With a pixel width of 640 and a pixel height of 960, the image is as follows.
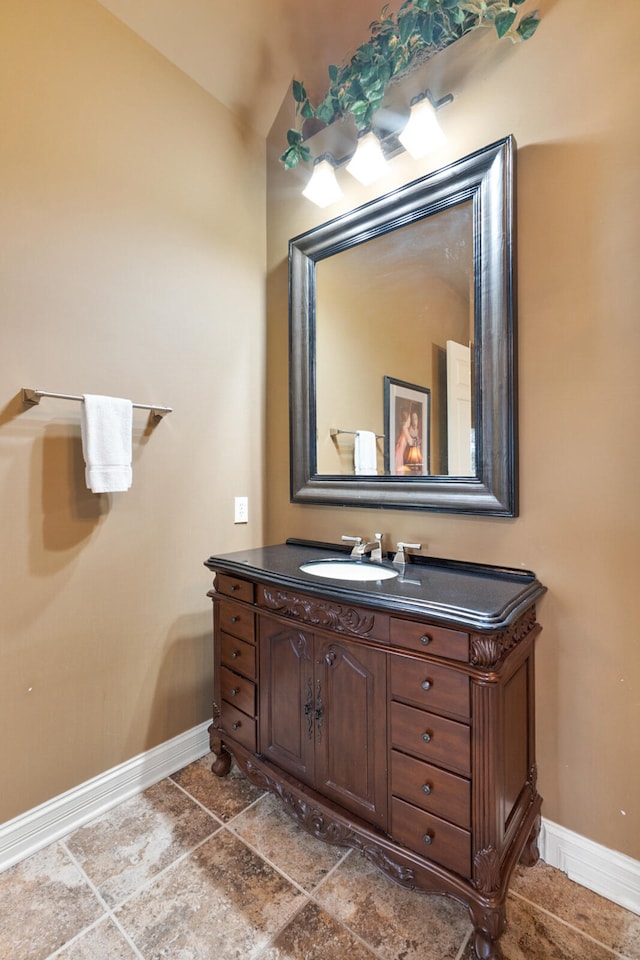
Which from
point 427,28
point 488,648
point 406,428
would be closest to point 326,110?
point 427,28

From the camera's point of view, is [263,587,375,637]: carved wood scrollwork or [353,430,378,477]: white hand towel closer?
[263,587,375,637]: carved wood scrollwork

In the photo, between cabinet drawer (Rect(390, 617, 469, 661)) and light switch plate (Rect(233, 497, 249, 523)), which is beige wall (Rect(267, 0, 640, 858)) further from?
light switch plate (Rect(233, 497, 249, 523))

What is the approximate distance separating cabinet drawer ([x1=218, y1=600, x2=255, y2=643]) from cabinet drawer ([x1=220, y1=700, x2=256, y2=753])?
0.28m

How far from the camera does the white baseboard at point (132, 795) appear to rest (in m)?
1.17

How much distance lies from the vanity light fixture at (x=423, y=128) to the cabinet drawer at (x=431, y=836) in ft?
6.75

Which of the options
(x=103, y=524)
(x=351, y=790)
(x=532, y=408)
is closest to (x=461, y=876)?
(x=351, y=790)

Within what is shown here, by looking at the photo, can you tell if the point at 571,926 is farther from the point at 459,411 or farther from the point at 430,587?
the point at 459,411

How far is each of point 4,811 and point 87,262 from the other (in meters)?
1.79

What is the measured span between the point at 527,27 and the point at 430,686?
190 centimetres

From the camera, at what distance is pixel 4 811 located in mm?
1296

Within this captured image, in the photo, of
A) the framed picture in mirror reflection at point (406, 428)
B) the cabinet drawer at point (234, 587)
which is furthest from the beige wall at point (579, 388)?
the cabinet drawer at point (234, 587)

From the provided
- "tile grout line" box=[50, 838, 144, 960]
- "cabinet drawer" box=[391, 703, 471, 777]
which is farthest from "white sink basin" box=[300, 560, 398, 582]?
"tile grout line" box=[50, 838, 144, 960]

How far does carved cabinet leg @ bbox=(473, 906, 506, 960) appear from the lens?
0.98 metres

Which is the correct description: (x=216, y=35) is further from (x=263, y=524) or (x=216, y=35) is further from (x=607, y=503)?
(x=607, y=503)
